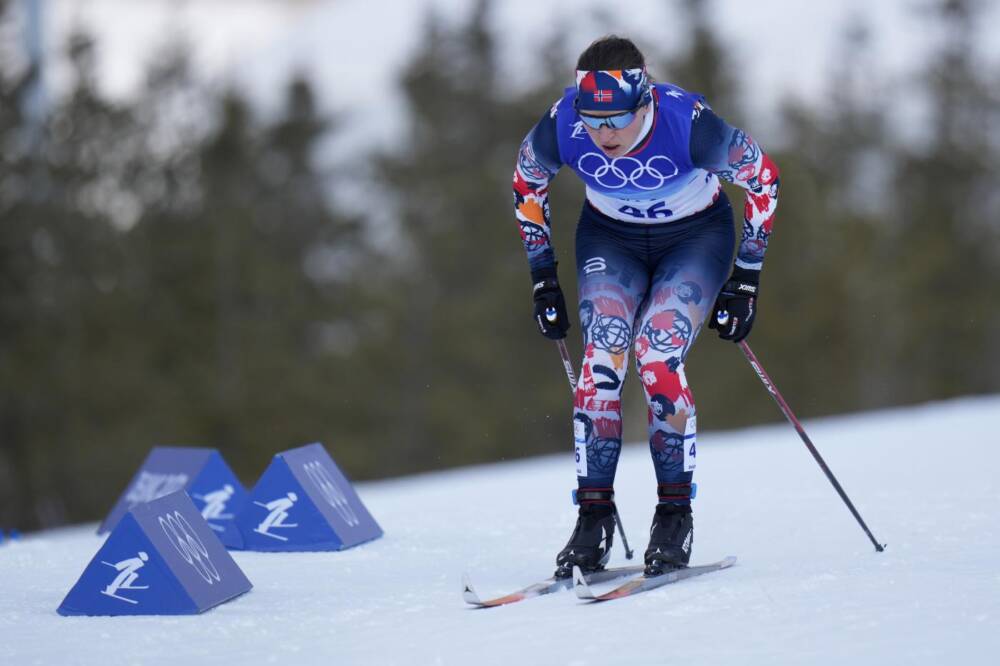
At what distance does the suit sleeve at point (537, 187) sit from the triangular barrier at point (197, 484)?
1.76 metres

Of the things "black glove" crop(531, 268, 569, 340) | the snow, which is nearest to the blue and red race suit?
"black glove" crop(531, 268, 569, 340)

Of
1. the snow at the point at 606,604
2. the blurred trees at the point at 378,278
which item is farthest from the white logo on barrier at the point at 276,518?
the blurred trees at the point at 378,278

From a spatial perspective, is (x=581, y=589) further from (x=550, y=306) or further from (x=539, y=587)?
(x=550, y=306)

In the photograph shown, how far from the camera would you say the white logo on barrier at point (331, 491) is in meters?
5.32

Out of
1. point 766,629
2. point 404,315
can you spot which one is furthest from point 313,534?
point 404,315

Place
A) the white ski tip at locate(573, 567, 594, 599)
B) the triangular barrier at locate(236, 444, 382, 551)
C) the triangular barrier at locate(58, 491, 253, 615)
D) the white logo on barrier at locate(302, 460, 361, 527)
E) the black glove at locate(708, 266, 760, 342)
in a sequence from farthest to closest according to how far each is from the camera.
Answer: the white logo on barrier at locate(302, 460, 361, 527), the triangular barrier at locate(236, 444, 382, 551), the black glove at locate(708, 266, 760, 342), the triangular barrier at locate(58, 491, 253, 615), the white ski tip at locate(573, 567, 594, 599)

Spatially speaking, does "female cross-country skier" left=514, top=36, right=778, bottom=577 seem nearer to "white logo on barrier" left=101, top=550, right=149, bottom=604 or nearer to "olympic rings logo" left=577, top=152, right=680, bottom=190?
"olympic rings logo" left=577, top=152, right=680, bottom=190

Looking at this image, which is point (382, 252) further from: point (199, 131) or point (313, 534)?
point (313, 534)

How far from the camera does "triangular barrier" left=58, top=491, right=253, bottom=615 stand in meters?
3.86

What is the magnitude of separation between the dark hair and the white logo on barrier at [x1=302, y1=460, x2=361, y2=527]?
2.09 m

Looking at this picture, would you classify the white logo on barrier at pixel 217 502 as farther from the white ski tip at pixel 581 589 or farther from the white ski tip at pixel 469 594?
the white ski tip at pixel 581 589

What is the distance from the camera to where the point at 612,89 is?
3992mm

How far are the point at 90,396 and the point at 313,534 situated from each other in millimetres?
19154

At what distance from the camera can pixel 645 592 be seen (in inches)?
148
